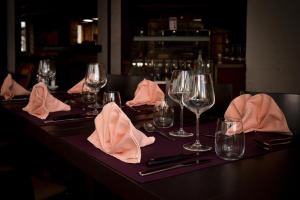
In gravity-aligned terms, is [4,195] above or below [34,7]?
below

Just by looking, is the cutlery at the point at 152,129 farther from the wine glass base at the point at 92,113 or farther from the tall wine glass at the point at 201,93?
the wine glass base at the point at 92,113

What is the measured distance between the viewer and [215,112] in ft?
6.46

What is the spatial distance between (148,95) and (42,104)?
1.92 feet

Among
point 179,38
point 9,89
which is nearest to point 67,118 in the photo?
point 9,89

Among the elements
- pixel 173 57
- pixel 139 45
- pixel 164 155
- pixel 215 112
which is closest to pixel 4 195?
pixel 164 155

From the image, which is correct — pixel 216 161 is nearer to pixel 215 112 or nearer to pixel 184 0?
pixel 215 112

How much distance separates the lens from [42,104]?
160 centimetres

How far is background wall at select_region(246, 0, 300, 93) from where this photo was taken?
3.34m

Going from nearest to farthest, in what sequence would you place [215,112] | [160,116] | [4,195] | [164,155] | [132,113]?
[4,195], [164,155], [160,116], [132,113], [215,112]

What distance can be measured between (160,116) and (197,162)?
0.49 m

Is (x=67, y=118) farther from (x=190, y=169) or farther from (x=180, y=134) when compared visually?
(x=190, y=169)

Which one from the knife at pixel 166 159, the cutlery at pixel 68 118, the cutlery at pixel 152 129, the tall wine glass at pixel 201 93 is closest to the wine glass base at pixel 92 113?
the cutlery at pixel 68 118

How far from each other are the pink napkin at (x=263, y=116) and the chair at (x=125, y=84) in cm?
123

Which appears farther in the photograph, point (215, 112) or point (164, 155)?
point (215, 112)
